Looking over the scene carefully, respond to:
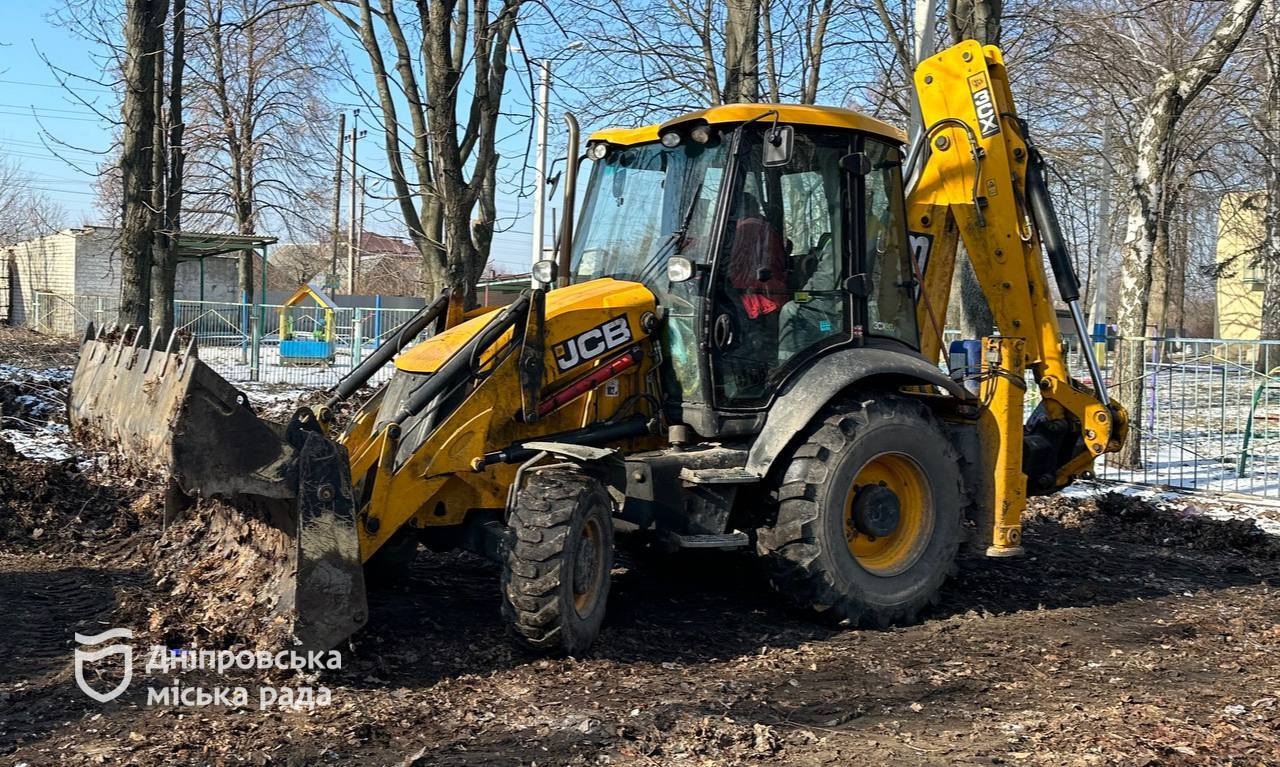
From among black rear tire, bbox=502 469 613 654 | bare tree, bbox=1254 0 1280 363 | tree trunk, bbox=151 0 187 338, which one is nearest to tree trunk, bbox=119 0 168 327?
tree trunk, bbox=151 0 187 338

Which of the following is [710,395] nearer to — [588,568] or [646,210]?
[646,210]

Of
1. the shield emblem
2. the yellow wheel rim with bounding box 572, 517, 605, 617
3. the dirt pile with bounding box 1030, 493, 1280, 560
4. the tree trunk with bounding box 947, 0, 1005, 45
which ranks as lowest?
the shield emblem

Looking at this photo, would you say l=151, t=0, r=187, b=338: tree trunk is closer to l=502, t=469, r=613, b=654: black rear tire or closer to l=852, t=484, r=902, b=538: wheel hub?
l=502, t=469, r=613, b=654: black rear tire

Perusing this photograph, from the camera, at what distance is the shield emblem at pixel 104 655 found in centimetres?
450

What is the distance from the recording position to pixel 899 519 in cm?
643

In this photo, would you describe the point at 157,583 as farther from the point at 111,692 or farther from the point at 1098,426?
the point at 1098,426

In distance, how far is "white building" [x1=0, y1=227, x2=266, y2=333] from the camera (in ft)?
107

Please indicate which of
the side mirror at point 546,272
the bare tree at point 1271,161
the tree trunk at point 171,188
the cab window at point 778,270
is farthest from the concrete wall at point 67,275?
the cab window at point 778,270

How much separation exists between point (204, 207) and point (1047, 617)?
3256 cm

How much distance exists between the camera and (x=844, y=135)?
638 cm

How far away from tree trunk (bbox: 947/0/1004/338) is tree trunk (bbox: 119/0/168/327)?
7258 mm

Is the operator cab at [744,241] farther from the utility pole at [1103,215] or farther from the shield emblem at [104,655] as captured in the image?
the utility pole at [1103,215]

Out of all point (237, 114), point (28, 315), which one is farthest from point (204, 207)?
point (28, 315)

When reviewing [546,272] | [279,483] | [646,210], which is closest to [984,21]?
[646,210]
